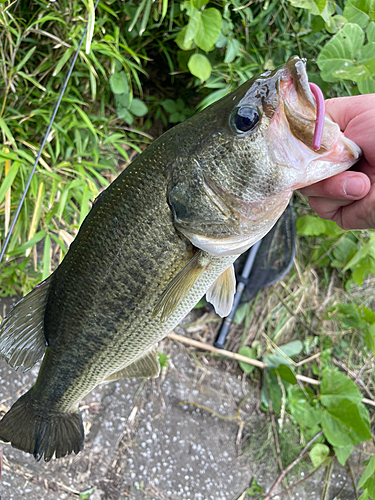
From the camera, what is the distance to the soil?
228cm

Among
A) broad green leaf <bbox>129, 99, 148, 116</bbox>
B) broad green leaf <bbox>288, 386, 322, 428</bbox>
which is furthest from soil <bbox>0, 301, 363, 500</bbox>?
broad green leaf <bbox>129, 99, 148, 116</bbox>

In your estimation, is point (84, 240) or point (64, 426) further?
point (64, 426)

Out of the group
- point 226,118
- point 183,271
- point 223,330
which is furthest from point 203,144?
point 223,330

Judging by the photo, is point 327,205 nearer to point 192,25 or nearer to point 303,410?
point 192,25

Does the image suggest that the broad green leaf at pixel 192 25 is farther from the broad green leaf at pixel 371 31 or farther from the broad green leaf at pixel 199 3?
the broad green leaf at pixel 371 31

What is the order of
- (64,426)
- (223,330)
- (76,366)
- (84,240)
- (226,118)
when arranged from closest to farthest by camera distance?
1. (226,118)
2. (84,240)
3. (76,366)
4. (64,426)
5. (223,330)

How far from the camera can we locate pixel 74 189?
86.5 inches

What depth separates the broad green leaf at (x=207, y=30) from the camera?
2195 mm

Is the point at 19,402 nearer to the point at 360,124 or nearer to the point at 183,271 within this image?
the point at 183,271

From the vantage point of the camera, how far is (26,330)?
1363 mm

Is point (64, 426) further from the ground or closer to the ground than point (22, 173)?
closer to the ground

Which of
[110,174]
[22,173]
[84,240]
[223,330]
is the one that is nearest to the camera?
[84,240]

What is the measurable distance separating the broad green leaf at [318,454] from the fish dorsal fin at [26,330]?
2.41m

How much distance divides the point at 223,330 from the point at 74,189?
5.24 feet
